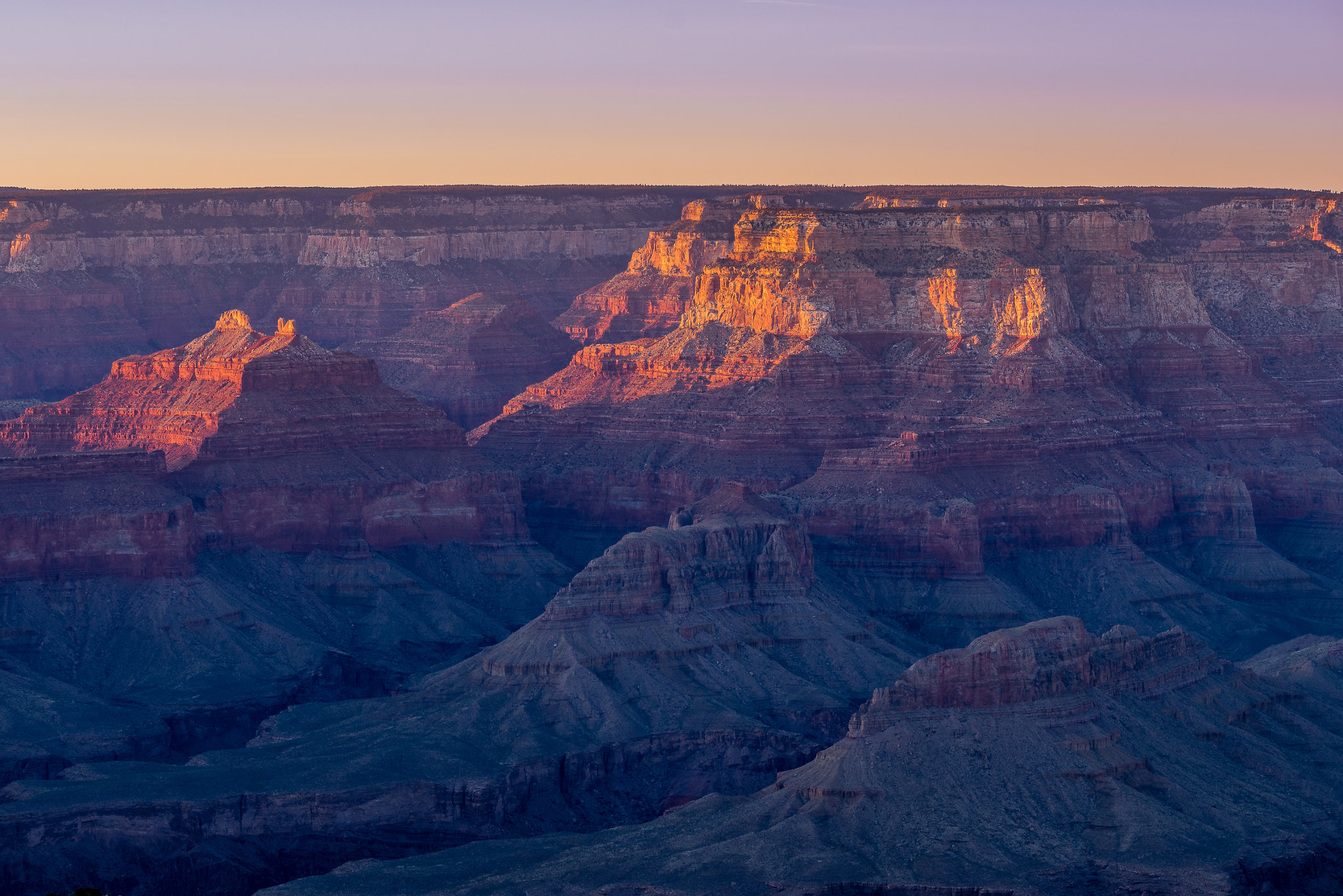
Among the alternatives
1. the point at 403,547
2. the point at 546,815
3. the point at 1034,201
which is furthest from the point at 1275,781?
the point at 1034,201

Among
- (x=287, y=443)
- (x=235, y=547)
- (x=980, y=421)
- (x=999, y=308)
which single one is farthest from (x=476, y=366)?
(x=235, y=547)

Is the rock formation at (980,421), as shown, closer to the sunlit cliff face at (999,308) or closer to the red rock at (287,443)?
the sunlit cliff face at (999,308)

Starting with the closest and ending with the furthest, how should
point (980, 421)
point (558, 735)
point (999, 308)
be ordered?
1. point (558, 735)
2. point (980, 421)
3. point (999, 308)

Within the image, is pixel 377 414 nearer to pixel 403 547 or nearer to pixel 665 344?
pixel 403 547

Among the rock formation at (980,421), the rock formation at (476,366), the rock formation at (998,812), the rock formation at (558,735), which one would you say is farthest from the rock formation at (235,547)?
the rock formation at (476,366)

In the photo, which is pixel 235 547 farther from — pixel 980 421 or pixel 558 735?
pixel 980 421

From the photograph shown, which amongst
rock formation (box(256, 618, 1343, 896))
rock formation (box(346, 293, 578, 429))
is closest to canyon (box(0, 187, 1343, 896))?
rock formation (box(256, 618, 1343, 896))

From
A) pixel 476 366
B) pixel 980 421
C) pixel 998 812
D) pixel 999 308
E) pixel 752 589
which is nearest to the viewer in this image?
pixel 998 812
